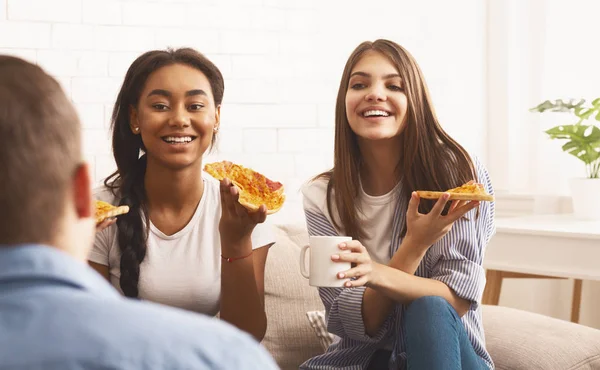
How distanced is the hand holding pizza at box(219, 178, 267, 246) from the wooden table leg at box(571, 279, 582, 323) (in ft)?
7.43

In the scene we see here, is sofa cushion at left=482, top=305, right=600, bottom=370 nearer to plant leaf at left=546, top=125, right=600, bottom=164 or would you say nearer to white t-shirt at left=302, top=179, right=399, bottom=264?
white t-shirt at left=302, top=179, right=399, bottom=264

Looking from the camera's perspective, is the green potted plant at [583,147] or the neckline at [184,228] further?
the green potted plant at [583,147]

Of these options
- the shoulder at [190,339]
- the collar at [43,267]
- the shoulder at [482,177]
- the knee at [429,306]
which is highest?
the shoulder at [482,177]

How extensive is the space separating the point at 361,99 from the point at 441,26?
1768 millimetres

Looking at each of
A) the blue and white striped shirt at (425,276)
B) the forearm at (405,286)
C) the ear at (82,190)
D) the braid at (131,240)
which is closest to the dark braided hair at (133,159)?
the braid at (131,240)

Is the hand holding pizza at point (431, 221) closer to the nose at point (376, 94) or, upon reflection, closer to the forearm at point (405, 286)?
the forearm at point (405, 286)

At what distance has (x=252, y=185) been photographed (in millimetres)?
2121

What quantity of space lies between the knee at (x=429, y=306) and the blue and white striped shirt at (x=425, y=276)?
0.60 ft

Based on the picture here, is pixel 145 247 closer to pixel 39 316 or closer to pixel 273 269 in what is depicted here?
pixel 273 269

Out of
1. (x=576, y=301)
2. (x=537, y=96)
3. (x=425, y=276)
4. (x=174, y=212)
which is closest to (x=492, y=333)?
(x=425, y=276)

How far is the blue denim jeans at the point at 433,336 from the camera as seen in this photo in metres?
1.90

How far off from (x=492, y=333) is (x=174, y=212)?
36.7 inches

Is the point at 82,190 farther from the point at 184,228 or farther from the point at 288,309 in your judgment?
the point at 288,309

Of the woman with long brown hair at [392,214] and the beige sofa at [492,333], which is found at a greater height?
the woman with long brown hair at [392,214]
